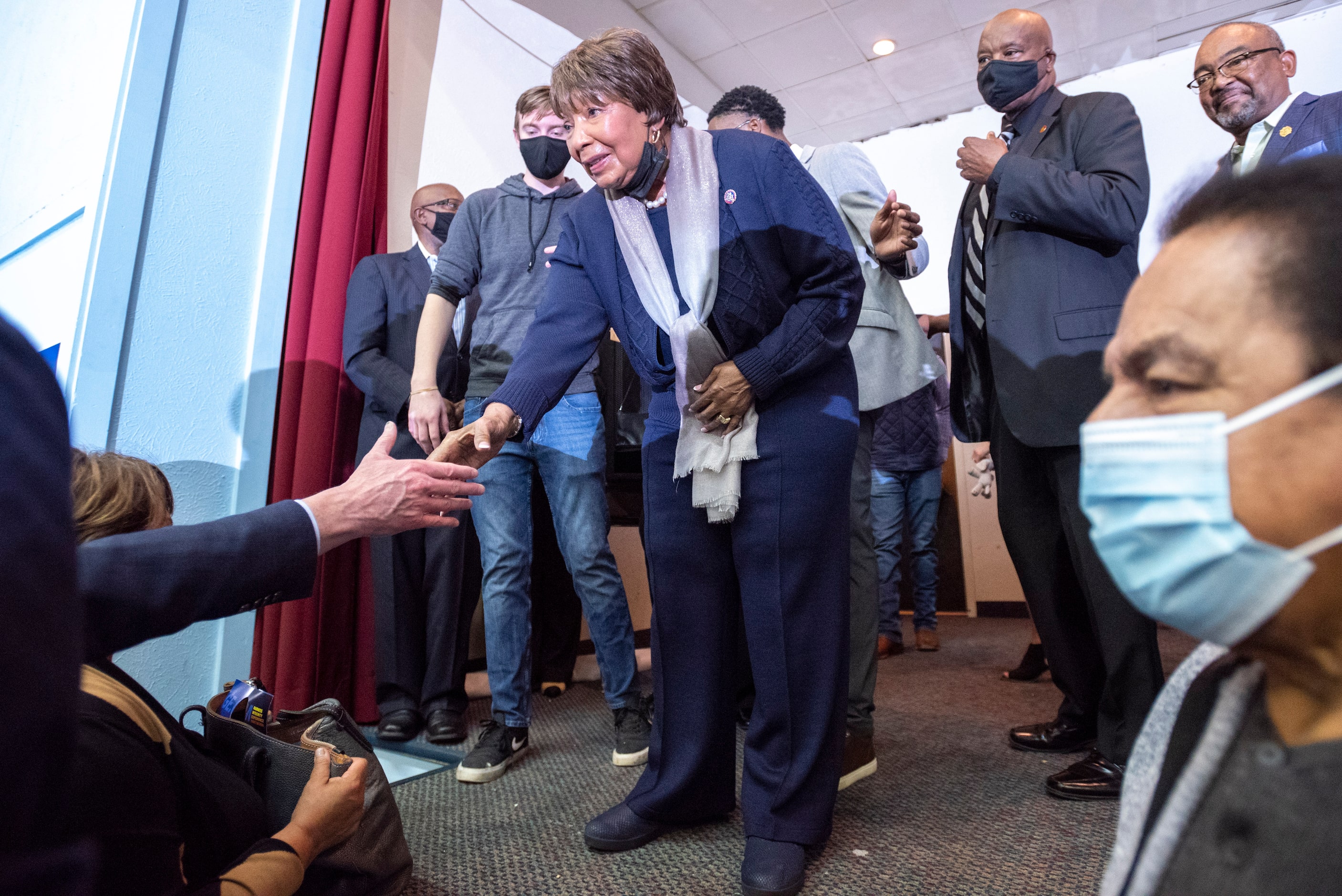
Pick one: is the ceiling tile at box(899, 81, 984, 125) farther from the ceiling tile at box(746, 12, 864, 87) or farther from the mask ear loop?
the mask ear loop

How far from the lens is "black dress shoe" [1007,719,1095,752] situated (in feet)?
5.99

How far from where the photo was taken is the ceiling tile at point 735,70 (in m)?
4.91

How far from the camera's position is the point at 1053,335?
158 cm

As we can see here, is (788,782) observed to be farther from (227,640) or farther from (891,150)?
(891,150)

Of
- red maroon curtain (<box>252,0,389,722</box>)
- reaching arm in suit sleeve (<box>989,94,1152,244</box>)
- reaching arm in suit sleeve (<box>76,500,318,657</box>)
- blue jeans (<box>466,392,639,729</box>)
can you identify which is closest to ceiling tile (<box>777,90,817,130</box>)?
red maroon curtain (<box>252,0,389,722</box>)

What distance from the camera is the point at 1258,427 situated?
46 cm

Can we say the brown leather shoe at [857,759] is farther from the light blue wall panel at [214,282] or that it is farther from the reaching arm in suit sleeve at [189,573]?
the light blue wall panel at [214,282]

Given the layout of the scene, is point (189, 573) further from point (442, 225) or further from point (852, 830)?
point (442, 225)

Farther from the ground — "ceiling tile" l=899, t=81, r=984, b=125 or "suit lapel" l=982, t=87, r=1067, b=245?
"ceiling tile" l=899, t=81, r=984, b=125

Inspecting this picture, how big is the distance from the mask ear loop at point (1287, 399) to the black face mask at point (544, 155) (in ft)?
6.51

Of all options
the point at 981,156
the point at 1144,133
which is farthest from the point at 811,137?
the point at 981,156

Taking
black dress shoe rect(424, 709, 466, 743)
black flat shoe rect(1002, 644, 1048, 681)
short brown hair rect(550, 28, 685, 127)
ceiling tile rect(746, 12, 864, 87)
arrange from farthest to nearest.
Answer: ceiling tile rect(746, 12, 864, 87) < black flat shoe rect(1002, 644, 1048, 681) < black dress shoe rect(424, 709, 466, 743) < short brown hair rect(550, 28, 685, 127)

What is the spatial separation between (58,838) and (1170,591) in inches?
25.3

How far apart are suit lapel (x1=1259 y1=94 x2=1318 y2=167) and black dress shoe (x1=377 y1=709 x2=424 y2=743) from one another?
2444mm
